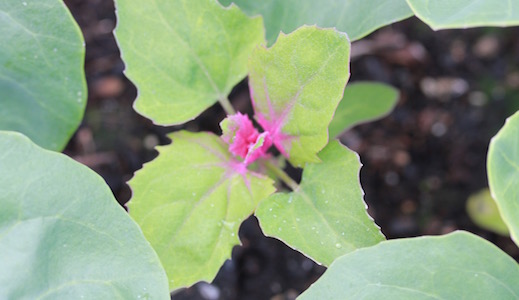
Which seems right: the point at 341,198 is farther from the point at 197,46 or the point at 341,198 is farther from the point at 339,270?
the point at 197,46

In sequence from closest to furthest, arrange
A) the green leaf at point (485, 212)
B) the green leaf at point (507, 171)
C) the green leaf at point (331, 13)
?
1. the green leaf at point (507, 171)
2. the green leaf at point (331, 13)
3. the green leaf at point (485, 212)

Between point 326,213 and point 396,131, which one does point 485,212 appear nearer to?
point 396,131

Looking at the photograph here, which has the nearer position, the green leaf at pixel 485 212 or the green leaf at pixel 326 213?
the green leaf at pixel 326 213

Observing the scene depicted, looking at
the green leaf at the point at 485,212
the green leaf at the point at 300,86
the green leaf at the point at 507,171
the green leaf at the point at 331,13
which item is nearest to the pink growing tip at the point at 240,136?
the green leaf at the point at 300,86

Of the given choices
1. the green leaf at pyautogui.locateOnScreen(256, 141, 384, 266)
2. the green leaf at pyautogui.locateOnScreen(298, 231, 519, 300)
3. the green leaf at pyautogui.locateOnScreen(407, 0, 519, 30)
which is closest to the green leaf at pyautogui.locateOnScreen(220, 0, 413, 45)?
the green leaf at pyautogui.locateOnScreen(407, 0, 519, 30)

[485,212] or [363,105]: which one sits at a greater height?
Result: [363,105]

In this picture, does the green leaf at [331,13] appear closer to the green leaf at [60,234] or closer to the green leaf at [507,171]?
the green leaf at [507,171]

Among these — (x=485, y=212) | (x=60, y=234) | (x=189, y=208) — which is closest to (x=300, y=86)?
(x=189, y=208)
